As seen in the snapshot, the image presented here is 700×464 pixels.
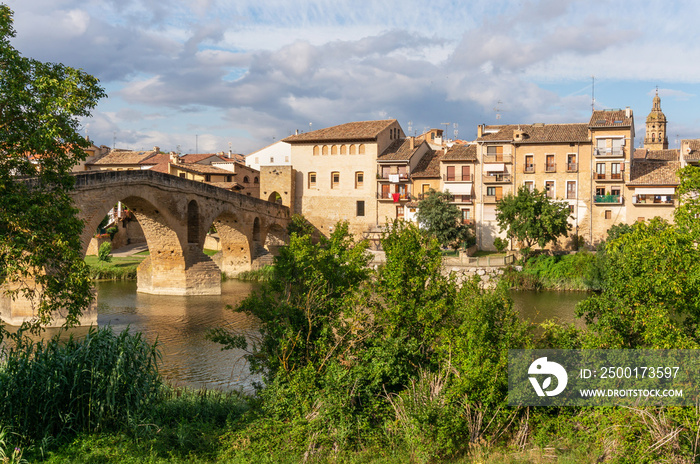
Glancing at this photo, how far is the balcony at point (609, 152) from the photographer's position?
119 ft

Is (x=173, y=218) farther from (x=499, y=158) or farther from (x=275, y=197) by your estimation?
(x=499, y=158)

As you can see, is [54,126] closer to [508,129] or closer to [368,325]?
[368,325]

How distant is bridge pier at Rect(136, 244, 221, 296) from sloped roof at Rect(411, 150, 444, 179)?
56.3ft

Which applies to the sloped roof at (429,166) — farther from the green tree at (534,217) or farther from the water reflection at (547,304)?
the water reflection at (547,304)

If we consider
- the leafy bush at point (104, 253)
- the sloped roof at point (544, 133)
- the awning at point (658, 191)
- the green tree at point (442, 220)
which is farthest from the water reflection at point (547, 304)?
the leafy bush at point (104, 253)

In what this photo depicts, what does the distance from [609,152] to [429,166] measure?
1184 cm

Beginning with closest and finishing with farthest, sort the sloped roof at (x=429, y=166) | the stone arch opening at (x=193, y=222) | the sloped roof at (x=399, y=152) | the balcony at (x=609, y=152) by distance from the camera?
the stone arch opening at (x=193, y=222) → the balcony at (x=609, y=152) → the sloped roof at (x=429, y=166) → the sloped roof at (x=399, y=152)

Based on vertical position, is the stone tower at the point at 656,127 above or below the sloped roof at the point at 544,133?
above

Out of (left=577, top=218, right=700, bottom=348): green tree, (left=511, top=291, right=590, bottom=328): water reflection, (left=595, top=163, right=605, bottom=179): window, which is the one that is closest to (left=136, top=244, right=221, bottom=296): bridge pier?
(left=511, top=291, right=590, bottom=328): water reflection

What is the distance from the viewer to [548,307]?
85.4 feet

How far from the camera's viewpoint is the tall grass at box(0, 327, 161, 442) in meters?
9.29

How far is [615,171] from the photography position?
3656 centimetres

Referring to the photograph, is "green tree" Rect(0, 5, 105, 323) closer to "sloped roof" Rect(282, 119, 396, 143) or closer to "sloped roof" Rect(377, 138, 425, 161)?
"sloped roof" Rect(377, 138, 425, 161)

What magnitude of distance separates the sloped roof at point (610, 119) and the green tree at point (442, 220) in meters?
10.1
